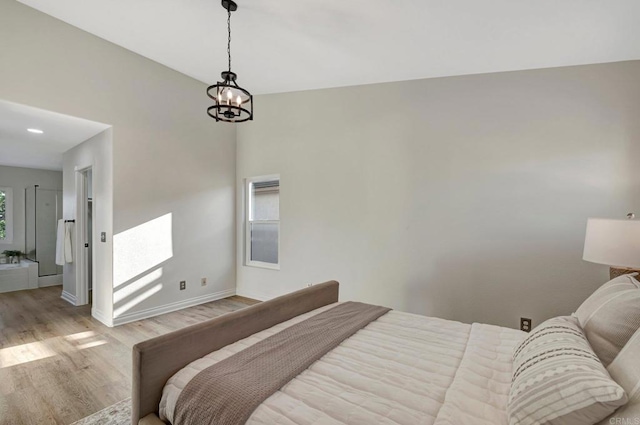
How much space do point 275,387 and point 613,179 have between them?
312cm

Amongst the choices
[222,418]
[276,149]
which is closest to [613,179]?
[222,418]

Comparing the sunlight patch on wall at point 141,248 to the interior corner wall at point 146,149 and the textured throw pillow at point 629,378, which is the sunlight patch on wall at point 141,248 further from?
the textured throw pillow at point 629,378

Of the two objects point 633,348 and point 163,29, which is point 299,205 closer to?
point 163,29

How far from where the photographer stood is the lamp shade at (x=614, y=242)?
1.77 meters

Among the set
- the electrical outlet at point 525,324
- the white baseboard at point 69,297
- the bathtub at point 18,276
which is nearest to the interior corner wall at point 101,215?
the white baseboard at point 69,297

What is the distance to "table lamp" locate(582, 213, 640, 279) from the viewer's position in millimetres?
1766

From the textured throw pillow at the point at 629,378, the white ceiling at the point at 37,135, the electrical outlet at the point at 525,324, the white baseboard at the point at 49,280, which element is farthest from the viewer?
the white baseboard at the point at 49,280

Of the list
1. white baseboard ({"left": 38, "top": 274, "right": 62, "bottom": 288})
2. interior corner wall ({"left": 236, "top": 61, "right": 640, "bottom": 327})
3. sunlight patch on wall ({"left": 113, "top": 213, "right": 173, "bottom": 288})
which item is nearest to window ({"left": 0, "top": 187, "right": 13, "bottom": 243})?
white baseboard ({"left": 38, "top": 274, "right": 62, "bottom": 288})

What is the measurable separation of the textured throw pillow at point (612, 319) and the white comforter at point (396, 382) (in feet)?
1.20

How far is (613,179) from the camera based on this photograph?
8.04ft

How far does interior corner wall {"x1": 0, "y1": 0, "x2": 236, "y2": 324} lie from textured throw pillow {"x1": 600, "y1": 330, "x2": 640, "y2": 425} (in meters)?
4.16

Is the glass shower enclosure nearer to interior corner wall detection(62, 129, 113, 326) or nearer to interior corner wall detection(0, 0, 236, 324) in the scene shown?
interior corner wall detection(62, 129, 113, 326)

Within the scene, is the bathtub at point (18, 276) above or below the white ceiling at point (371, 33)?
below

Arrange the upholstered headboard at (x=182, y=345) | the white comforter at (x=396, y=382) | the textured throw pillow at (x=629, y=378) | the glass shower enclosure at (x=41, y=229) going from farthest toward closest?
1. the glass shower enclosure at (x=41, y=229)
2. the upholstered headboard at (x=182, y=345)
3. the white comforter at (x=396, y=382)
4. the textured throw pillow at (x=629, y=378)
